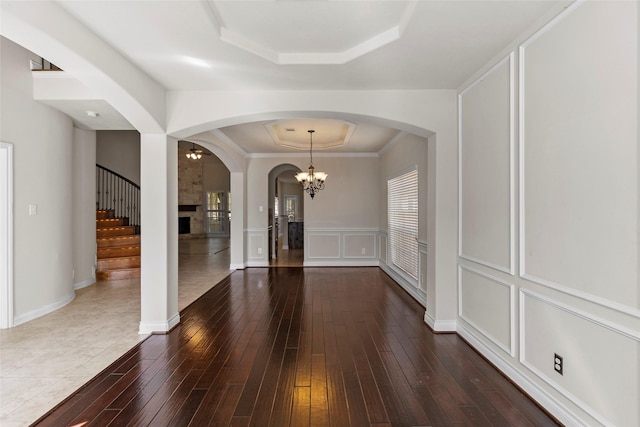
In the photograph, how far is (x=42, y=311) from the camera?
14.0 ft

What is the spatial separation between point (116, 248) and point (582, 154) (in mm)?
7894

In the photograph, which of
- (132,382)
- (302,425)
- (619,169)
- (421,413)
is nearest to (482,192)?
(619,169)

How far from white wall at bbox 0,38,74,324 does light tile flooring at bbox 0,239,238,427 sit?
0.36 m

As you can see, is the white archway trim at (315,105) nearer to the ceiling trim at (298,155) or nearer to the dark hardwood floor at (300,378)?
the dark hardwood floor at (300,378)

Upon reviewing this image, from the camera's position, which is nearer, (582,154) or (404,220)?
(582,154)

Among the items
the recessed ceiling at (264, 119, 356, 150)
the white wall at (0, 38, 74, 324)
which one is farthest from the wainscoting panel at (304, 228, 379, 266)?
the white wall at (0, 38, 74, 324)

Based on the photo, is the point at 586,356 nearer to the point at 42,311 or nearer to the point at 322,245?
the point at 42,311

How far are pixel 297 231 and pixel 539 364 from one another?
9444 mm

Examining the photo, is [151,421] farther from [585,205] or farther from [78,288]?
[78,288]

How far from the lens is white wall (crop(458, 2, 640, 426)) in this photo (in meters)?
1.71

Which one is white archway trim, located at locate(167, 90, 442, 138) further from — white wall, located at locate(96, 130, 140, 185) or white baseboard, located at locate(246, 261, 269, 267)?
white wall, located at locate(96, 130, 140, 185)

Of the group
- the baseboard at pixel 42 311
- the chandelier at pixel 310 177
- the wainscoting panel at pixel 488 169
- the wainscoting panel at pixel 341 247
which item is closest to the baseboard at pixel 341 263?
the wainscoting panel at pixel 341 247

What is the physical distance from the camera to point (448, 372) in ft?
9.23

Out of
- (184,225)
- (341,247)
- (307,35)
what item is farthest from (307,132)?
(184,225)
